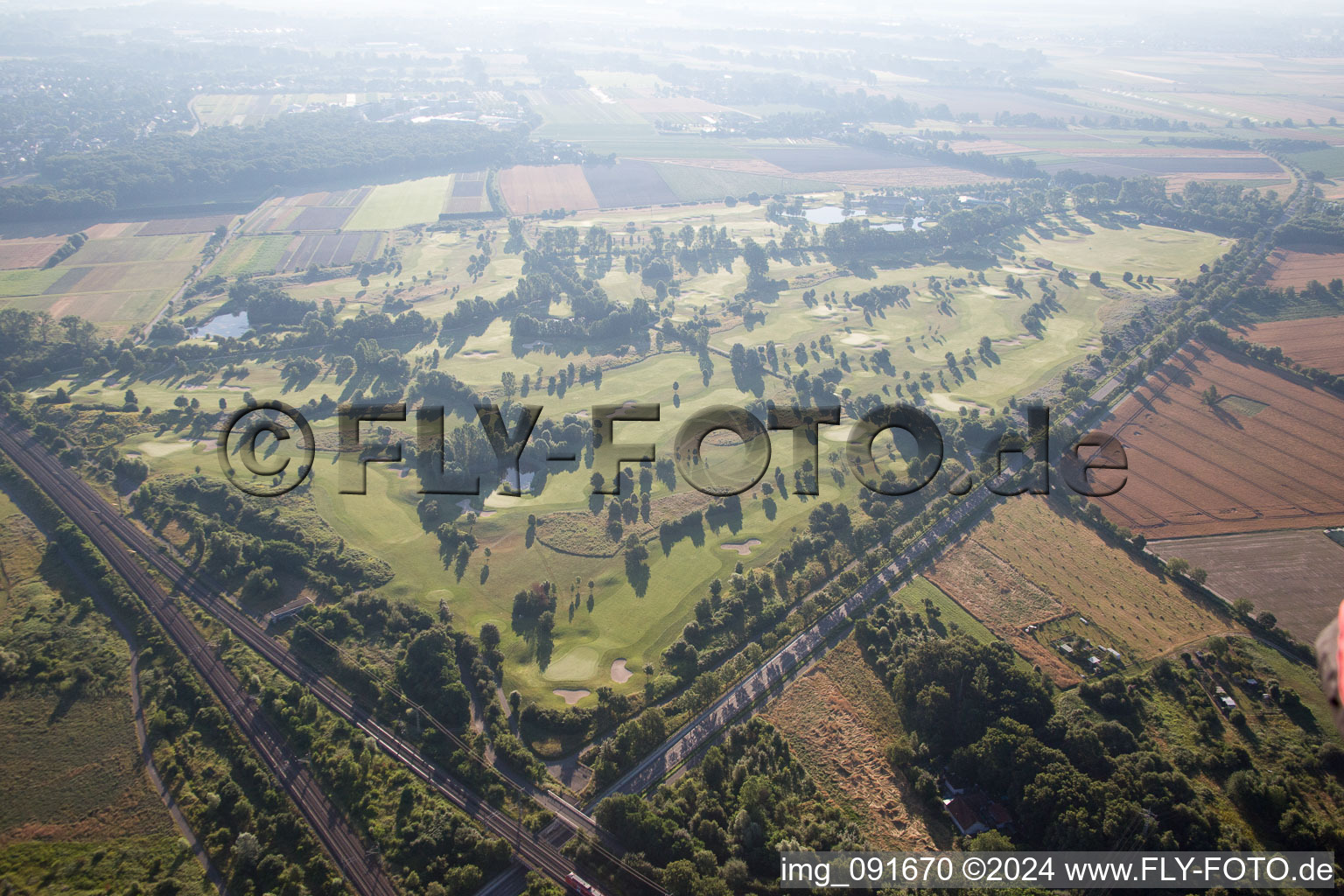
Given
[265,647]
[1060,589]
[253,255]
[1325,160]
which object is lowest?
[265,647]

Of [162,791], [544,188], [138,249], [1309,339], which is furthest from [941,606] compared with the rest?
[544,188]

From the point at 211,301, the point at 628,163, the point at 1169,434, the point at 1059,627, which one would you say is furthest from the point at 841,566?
the point at 628,163

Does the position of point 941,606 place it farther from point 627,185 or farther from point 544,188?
point 544,188

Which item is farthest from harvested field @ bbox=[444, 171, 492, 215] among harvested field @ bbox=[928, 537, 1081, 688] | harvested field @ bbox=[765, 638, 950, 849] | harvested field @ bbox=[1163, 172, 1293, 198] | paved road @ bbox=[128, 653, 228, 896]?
harvested field @ bbox=[1163, 172, 1293, 198]

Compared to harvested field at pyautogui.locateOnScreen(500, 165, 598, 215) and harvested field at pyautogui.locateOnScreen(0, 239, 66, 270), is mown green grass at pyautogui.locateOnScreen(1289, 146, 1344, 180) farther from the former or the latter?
harvested field at pyautogui.locateOnScreen(0, 239, 66, 270)

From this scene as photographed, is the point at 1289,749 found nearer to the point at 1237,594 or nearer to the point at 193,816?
the point at 1237,594
